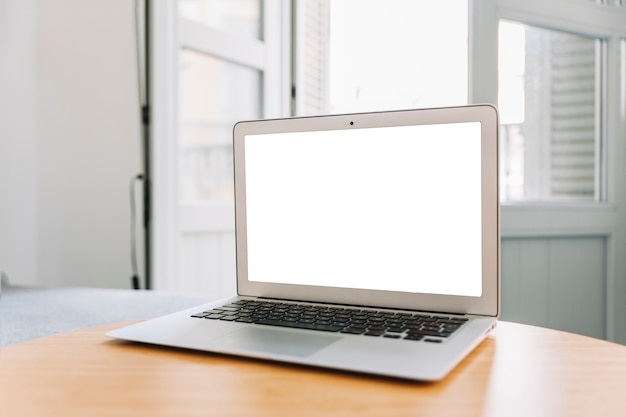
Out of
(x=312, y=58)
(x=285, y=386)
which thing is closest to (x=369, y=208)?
(x=285, y=386)

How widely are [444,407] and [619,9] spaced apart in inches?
70.7

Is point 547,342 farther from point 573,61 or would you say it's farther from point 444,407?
point 573,61

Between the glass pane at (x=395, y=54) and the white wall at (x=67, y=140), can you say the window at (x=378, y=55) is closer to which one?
the glass pane at (x=395, y=54)

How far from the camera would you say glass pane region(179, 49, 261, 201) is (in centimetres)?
221

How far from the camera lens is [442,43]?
210 cm

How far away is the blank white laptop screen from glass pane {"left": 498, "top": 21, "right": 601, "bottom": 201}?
1197 mm

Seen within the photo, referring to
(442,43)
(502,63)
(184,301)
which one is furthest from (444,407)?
(442,43)

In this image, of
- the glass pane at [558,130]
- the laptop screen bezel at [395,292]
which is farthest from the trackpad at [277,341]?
the glass pane at [558,130]

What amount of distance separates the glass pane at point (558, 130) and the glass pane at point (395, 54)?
11.9 inches

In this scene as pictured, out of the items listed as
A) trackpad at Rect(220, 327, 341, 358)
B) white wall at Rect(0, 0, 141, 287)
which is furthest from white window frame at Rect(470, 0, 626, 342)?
white wall at Rect(0, 0, 141, 287)

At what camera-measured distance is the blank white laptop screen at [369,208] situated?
0.66 meters

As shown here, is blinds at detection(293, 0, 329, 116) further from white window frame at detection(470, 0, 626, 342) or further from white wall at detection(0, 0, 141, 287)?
white window frame at detection(470, 0, 626, 342)

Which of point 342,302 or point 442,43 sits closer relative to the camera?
point 342,302

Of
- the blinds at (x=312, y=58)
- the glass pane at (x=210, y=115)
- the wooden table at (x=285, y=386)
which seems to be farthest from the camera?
the blinds at (x=312, y=58)
